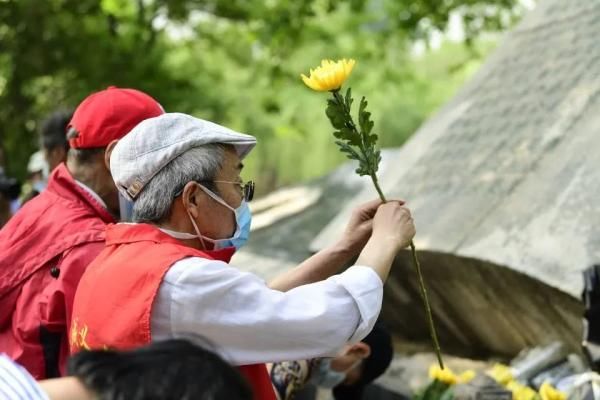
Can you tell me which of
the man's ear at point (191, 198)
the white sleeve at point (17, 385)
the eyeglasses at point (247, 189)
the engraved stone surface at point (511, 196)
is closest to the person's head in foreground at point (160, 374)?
the white sleeve at point (17, 385)

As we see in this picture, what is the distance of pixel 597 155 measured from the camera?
163 inches

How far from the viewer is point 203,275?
185 cm

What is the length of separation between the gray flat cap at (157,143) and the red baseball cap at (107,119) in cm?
63

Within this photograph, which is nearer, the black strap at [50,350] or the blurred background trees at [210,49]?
the black strap at [50,350]

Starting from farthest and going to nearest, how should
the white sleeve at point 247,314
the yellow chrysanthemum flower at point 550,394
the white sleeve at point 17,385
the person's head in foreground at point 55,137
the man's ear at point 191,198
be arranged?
the person's head in foreground at point 55,137 → the yellow chrysanthemum flower at point 550,394 → the man's ear at point 191,198 → the white sleeve at point 247,314 → the white sleeve at point 17,385

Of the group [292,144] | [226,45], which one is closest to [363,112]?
[226,45]

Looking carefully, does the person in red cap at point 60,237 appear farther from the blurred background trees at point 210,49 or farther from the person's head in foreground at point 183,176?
the blurred background trees at point 210,49

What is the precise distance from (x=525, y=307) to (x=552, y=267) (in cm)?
35

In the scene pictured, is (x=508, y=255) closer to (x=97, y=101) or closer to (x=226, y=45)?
(x=97, y=101)

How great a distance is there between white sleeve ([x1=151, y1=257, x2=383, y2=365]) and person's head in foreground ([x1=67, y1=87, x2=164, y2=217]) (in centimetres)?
92

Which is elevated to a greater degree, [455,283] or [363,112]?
[363,112]

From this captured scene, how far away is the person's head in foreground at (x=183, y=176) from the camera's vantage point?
2.06 m

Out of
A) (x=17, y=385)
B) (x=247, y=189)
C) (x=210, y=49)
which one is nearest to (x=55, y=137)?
(x=247, y=189)

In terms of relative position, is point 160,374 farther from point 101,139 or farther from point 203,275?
point 101,139
